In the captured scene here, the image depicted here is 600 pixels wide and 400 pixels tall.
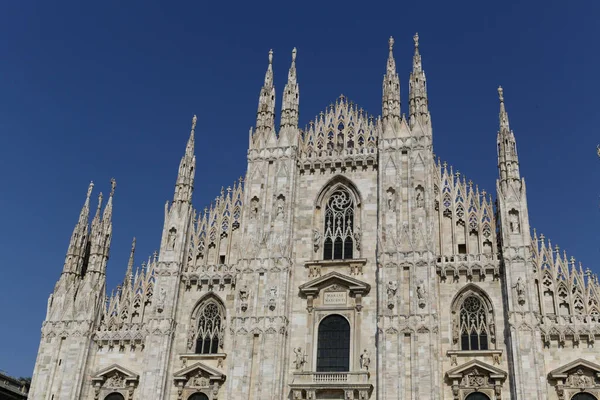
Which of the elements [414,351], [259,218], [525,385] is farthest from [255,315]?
[525,385]

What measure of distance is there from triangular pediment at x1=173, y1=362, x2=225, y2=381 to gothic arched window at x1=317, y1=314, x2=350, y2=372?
4197 mm

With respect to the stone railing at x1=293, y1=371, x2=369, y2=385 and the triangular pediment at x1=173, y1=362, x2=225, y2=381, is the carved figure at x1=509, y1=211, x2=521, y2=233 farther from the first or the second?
the triangular pediment at x1=173, y1=362, x2=225, y2=381

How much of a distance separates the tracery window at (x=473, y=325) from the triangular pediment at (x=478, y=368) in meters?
0.94

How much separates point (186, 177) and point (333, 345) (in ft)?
35.9

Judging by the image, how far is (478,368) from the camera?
25.4m

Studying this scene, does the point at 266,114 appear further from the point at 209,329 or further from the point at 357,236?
the point at 209,329

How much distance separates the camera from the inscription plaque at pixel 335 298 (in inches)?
1115

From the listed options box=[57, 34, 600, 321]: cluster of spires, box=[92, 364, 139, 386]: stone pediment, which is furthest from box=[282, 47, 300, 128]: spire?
box=[92, 364, 139, 386]: stone pediment

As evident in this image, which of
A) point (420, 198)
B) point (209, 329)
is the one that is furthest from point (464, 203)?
point (209, 329)

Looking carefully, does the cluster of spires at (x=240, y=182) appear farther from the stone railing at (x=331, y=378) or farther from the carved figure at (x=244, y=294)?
the stone railing at (x=331, y=378)

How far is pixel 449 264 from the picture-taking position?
90.5 feet

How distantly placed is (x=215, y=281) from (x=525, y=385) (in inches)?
535

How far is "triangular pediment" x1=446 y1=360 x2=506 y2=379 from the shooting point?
2516 centimetres

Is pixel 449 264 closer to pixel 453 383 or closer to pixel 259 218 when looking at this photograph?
pixel 453 383
